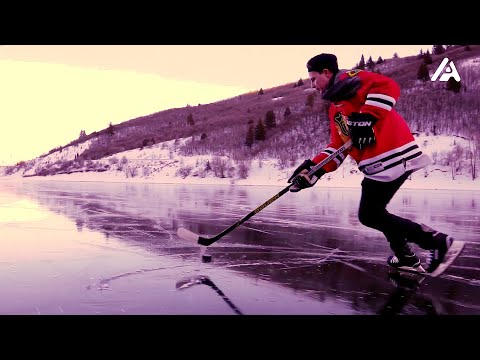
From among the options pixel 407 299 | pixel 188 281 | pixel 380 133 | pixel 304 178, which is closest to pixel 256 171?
pixel 304 178

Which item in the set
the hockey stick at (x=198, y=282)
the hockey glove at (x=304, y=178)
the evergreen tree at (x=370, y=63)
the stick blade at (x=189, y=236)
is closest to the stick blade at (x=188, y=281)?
the hockey stick at (x=198, y=282)

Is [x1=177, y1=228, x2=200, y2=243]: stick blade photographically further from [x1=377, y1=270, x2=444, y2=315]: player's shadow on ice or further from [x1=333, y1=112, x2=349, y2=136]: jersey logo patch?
[x1=377, y1=270, x2=444, y2=315]: player's shadow on ice

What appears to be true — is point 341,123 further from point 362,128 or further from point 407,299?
point 407,299

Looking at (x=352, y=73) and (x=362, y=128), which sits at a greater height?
(x=352, y=73)

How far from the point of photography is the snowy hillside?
2347cm

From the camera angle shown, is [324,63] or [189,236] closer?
[324,63]

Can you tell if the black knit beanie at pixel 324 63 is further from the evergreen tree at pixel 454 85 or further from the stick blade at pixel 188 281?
the evergreen tree at pixel 454 85

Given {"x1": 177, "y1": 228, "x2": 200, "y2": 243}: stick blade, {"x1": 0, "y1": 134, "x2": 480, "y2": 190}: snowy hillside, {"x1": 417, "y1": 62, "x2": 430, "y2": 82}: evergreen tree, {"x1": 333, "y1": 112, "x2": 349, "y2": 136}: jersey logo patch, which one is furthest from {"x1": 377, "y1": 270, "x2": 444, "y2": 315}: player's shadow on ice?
{"x1": 417, "y1": 62, "x2": 430, "y2": 82}: evergreen tree

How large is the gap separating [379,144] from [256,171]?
27.9 metres

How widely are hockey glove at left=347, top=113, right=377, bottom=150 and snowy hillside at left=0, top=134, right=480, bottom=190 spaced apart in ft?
65.0

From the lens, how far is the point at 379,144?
3.13 meters

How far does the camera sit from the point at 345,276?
127 inches
